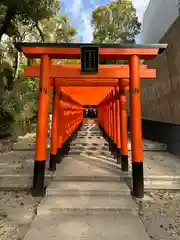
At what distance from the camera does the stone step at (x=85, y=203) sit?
3270mm

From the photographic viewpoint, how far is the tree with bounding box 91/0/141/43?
24766 mm

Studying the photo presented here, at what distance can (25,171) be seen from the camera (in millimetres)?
4980

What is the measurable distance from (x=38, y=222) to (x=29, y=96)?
10.1 metres

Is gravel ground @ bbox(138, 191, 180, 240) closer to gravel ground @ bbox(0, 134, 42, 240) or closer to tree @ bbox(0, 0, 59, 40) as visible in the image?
gravel ground @ bbox(0, 134, 42, 240)

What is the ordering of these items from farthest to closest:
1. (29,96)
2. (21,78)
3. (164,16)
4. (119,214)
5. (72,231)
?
(21,78) < (29,96) < (164,16) < (119,214) < (72,231)

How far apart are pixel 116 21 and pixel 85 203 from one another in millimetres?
26028

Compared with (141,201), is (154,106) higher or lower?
higher

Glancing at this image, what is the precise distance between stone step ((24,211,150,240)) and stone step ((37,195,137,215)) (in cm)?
12

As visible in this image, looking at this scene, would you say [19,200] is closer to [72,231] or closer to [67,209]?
[67,209]

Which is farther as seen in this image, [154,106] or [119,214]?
[154,106]

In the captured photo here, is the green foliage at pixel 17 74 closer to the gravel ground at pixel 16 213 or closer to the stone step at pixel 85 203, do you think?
the gravel ground at pixel 16 213

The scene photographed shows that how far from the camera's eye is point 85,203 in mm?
3441

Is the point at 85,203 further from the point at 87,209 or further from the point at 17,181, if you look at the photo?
the point at 17,181

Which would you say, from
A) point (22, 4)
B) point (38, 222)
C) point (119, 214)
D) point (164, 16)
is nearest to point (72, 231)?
point (38, 222)
